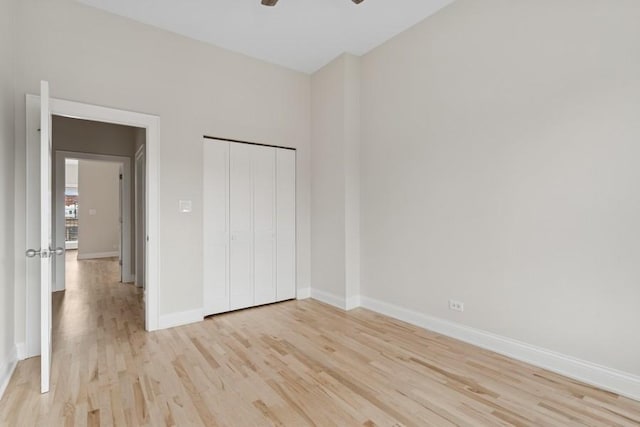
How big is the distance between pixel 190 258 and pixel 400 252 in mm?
2395

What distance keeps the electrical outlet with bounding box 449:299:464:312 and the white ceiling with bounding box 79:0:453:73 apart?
9.67ft

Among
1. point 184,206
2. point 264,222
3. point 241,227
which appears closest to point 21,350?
point 184,206

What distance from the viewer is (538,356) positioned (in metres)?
2.49

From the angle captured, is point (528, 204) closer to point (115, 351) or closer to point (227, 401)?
point (227, 401)

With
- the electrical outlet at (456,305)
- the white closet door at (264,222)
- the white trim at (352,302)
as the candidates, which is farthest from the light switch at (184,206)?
the electrical outlet at (456,305)

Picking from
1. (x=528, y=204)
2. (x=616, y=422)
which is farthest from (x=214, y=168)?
(x=616, y=422)

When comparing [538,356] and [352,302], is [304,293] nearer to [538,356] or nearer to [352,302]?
[352,302]

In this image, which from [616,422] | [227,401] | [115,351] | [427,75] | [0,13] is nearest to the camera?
[616,422]

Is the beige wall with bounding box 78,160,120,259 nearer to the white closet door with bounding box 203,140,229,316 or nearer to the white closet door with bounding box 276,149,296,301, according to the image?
the white closet door with bounding box 203,140,229,316

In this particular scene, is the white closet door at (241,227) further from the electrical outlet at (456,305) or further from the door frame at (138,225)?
the electrical outlet at (456,305)

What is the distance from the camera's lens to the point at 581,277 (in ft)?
7.52

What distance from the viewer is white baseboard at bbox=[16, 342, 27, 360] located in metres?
2.60

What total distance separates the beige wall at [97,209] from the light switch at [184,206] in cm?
633

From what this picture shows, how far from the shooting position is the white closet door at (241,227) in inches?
153
